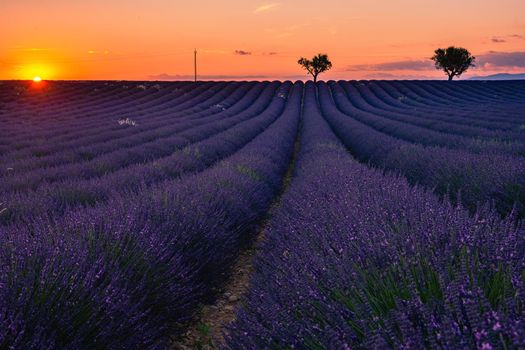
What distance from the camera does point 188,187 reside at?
4262 millimetres

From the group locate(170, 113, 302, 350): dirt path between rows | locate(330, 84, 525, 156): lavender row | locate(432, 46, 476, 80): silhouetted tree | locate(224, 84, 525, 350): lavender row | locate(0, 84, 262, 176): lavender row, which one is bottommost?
locate(170, 113, 302, 350): dirt path between rows

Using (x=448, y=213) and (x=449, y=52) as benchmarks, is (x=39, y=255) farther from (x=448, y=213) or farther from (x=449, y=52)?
(x=449, y=52)

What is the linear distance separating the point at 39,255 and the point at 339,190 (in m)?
2.30

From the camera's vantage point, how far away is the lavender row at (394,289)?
3.67 ft

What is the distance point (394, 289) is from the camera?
1571 millimetres

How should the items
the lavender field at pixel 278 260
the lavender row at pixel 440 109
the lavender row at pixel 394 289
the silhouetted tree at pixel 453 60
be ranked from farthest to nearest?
the silhouetted tree at pixel 453 60, the lavender row at pixel 440 109, the lavender field at pixel 278 260, the lavender row at pixel 394 289

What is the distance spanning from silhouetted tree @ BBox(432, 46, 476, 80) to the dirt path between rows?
48.6 m

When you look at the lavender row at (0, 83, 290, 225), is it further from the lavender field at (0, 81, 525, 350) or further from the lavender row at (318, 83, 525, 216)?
the lavender row at (318, 83, 525, 216)

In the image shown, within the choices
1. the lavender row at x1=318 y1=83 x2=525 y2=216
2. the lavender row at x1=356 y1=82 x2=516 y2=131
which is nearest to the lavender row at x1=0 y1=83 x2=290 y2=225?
the lavender row at x1=318 y1=83 x2=525 y2=216

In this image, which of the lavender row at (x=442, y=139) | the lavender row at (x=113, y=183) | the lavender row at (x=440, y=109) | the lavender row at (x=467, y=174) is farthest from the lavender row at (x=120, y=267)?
the lavender row at (x=440, y=109)

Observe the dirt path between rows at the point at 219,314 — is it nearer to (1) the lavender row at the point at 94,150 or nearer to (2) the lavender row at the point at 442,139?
(1) the lavender row at the point at 94,150

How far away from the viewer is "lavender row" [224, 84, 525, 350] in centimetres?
112

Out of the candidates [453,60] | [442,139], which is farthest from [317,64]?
[442,139]

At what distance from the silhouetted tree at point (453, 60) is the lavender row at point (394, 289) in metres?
49.7
